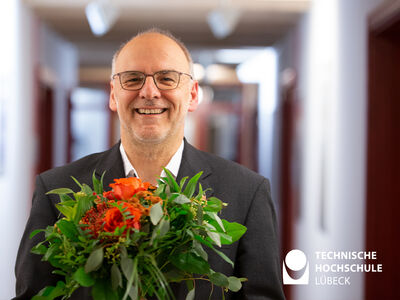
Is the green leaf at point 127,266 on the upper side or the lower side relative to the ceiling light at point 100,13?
lower

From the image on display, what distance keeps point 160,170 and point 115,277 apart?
22.2 inches

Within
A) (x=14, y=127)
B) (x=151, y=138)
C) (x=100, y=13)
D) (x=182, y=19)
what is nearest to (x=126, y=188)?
(x=151, y=138)

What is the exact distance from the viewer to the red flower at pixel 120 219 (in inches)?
38.4

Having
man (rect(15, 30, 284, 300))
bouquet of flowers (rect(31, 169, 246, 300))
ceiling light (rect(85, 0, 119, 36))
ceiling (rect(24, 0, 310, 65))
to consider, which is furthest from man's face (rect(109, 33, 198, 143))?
ceiling (rect(24, 0, 310, 65))

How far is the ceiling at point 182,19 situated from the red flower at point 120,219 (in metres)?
3.59

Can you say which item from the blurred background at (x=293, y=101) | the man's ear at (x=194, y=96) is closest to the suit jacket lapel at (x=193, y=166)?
the man's ear at (x=194, y=96)

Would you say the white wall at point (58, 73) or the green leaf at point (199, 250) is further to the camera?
the white wall at point (58, 73)

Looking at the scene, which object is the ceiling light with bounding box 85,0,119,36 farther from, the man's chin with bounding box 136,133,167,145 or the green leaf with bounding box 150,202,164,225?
the green leaf with bounding box 150,202,164,225

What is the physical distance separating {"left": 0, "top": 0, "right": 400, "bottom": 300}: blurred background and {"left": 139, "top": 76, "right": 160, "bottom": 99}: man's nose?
1.68 m

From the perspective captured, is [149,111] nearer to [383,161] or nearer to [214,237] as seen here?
[214,237]

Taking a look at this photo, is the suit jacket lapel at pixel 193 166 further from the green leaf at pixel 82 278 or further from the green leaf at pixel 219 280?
the green leaf at pixel 82 278

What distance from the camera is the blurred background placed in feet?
9.78

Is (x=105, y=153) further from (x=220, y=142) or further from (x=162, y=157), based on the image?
(x=220, y=142)

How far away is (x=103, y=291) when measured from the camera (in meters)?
0.99
